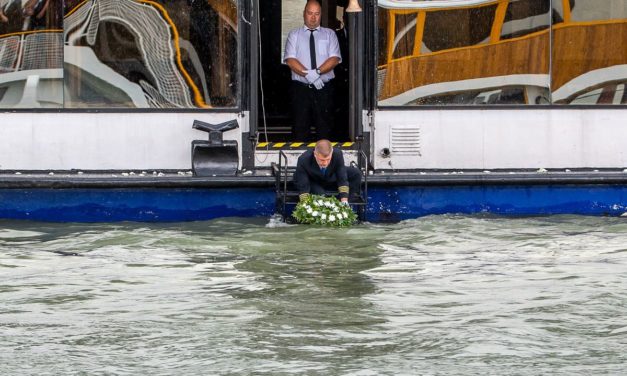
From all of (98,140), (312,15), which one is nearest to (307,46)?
(312,15)

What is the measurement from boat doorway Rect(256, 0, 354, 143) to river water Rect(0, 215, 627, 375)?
7.68ft

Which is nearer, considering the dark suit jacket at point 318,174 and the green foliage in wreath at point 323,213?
the green foliage in wreath at point 323,213

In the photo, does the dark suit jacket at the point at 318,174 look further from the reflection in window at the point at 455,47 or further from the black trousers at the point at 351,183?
the reflection in window at the point at 455,47

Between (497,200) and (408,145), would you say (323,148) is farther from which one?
(497,200)

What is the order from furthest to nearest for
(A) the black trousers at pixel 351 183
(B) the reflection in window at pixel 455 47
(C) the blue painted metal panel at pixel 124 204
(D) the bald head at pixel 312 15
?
(D) the bald head at pixel 312 15 → (B) the reflection in window at pixel 455 47 → (A) the black trousers at pixel 351 183 → (C) the blue painted metal panel at pixel 124 204

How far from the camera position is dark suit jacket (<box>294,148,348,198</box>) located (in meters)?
12.6

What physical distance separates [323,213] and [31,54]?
2847mm

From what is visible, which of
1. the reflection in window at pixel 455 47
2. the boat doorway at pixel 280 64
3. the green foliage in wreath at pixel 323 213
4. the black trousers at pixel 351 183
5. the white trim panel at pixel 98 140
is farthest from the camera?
the boat doorway at pixel 280 64

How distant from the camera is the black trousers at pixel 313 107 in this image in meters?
13.5

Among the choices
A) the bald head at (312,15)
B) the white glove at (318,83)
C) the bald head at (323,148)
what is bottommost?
the bald head at (323,148)

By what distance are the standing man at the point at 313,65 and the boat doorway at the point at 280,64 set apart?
2.60ft

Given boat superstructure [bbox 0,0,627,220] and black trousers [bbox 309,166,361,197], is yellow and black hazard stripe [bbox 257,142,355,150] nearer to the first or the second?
boat superstructure [bbox 0,0,627,220]

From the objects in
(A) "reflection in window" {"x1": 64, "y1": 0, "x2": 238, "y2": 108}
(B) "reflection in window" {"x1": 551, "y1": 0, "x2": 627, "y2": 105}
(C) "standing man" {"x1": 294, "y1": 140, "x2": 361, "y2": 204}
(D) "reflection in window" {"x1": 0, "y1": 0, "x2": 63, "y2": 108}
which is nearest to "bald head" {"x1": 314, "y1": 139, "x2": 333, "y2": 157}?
(C) "standing man" {"x1": 294, "y1": 140, "x2": 361, "y2": 204}

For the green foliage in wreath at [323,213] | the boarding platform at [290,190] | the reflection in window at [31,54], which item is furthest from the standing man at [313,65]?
the reflection in window at [31,54]
